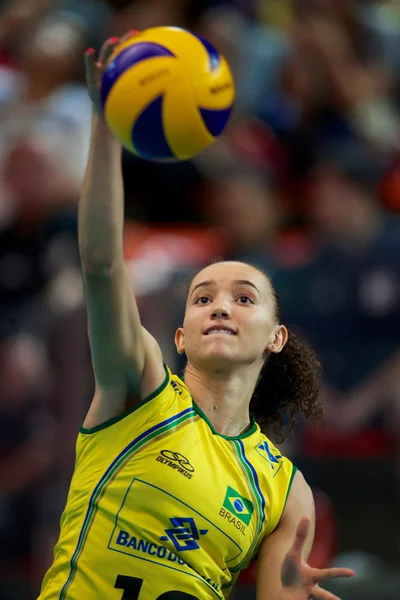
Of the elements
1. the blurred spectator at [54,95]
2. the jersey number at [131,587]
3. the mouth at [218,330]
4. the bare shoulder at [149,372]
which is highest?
the blurred spectator at [54,95]

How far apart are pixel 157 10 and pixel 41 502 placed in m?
5.88

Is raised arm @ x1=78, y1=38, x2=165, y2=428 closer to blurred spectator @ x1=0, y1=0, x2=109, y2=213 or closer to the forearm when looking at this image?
the forearm

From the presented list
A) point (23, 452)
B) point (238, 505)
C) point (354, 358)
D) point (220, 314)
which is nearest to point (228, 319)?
point (220, 314)

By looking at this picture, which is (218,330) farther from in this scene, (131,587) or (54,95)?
(54,95)

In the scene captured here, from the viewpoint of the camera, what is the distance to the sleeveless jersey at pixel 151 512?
336 cm

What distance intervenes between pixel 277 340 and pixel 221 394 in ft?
1.21

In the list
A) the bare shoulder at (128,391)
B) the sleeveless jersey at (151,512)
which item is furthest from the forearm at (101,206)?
the sleeveless jersey at (151,512)

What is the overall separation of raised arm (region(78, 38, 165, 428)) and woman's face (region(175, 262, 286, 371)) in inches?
12.6

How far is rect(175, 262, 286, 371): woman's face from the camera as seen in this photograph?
3615 mm

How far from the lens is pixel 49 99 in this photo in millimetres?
8758

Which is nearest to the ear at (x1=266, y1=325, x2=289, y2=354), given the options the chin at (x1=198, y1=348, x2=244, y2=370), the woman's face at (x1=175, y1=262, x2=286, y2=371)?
the woman's face at (x1=175, y1=262, x2=286, y2=371)

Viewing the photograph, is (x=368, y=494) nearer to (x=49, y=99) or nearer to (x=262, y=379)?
(x=262, y=379)

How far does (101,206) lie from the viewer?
10.4ft

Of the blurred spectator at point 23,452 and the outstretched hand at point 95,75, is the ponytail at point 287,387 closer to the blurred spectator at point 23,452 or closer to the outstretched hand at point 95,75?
the outstretched hand at point 95,75
